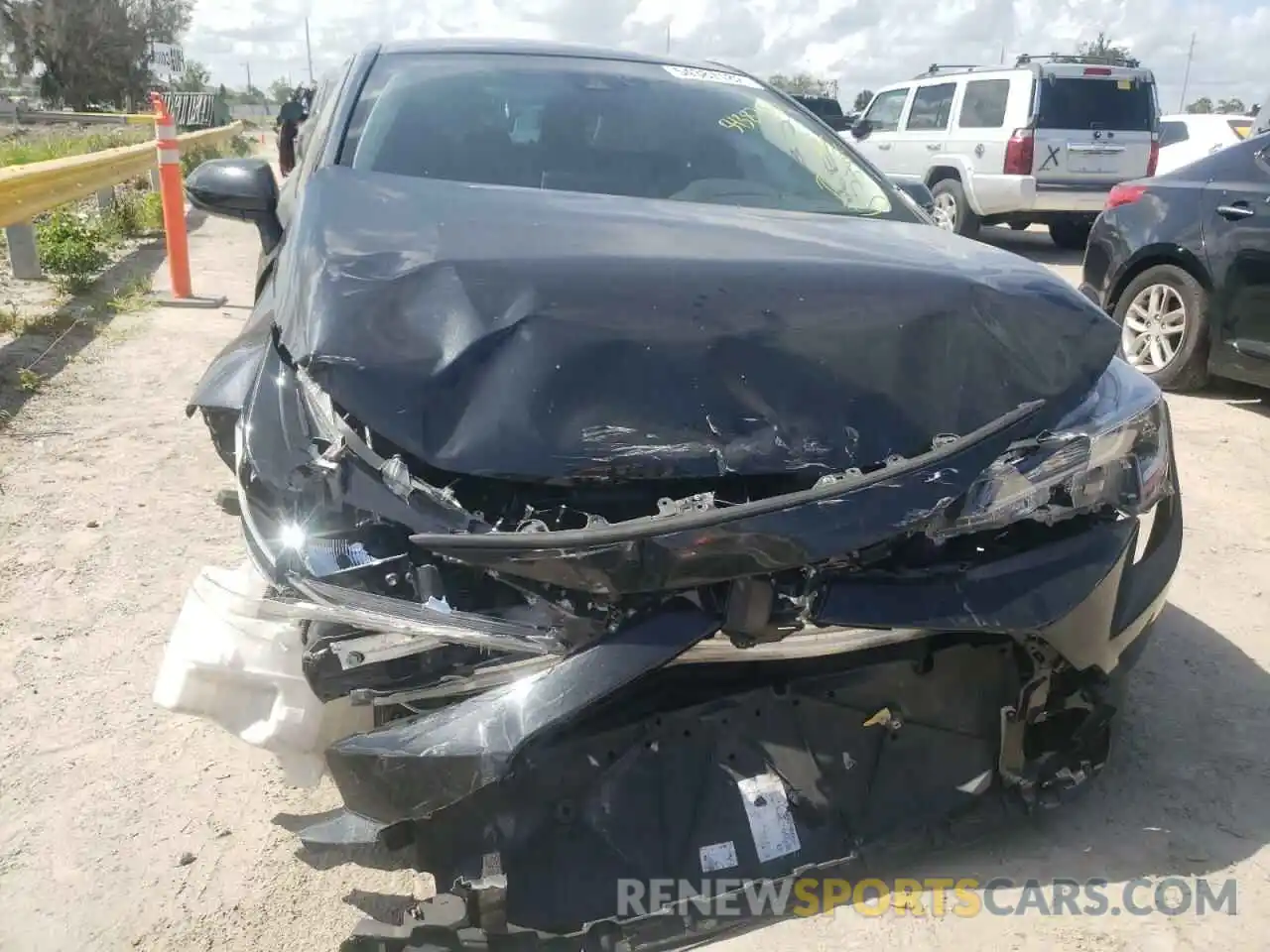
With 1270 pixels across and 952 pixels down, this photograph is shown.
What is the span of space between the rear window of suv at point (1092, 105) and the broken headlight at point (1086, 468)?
9.59 meters

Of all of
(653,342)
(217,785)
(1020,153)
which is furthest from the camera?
(1020,153)

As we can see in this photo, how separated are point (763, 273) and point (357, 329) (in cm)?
86

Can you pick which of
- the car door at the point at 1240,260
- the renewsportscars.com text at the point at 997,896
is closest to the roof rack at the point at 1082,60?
the car door at the point at 1240,260

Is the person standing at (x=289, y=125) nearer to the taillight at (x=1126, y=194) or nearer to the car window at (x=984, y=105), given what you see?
the taillight at (x=1126, y=194)

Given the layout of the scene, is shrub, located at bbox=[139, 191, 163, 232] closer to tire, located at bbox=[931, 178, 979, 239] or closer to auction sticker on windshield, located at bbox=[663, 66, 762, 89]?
tire, located at bbox=[931, 178, 979, 239]

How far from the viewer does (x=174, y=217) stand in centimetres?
773

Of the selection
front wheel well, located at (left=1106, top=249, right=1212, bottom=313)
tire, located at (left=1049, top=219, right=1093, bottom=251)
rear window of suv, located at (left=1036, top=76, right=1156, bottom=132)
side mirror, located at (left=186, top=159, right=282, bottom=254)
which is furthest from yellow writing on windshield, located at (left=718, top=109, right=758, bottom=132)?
tire, located at (left=1049, top=219, right=1093, bottom=251)

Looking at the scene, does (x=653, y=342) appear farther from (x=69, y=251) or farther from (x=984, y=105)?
(x=984, y=105)

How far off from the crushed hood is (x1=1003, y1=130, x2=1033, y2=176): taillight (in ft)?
30.5

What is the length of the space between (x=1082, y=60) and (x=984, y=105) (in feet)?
3.52

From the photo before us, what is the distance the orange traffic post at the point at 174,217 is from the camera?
7738 mm

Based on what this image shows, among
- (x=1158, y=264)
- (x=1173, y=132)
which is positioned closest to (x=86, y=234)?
(x=1158, y=264)

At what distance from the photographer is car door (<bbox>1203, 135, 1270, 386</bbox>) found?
5496mm

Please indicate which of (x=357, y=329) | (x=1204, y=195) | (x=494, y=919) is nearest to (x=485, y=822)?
(x=494, y=919)
